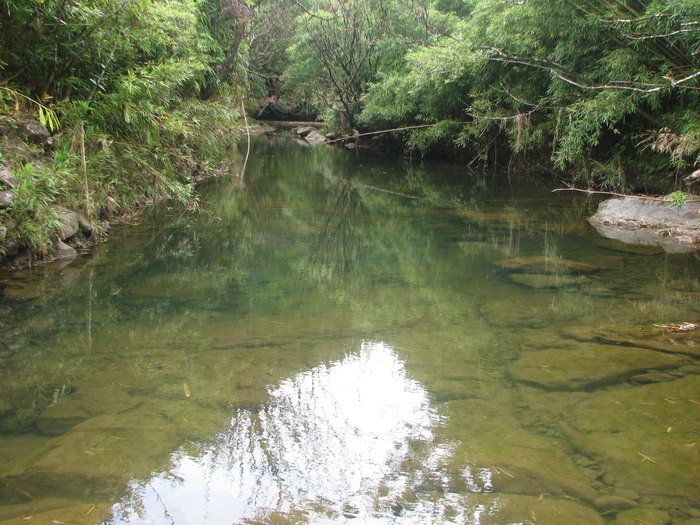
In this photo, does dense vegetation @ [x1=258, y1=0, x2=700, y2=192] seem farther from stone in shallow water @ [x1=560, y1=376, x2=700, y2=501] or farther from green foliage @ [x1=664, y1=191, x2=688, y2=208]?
stone in shallow water @ [x1=560, y1=376, x2=700, y2=501]

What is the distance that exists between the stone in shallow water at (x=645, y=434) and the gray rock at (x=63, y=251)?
532 cm

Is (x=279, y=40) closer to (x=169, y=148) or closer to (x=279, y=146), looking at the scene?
(x=279, y=146)

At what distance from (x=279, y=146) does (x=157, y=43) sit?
53.4 feet

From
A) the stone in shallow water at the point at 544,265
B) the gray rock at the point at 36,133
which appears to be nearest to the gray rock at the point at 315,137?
the gray rock at the point at 36,133

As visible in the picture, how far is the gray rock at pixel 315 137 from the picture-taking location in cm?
2812

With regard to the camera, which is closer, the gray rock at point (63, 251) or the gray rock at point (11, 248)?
the gray rock at point (11, 248)

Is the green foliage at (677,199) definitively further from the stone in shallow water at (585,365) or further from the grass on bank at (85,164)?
the grass on bank at (85,164)

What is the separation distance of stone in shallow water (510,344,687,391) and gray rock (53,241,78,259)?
487 cm

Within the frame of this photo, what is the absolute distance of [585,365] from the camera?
3844 millimetres

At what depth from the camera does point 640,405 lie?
330cm

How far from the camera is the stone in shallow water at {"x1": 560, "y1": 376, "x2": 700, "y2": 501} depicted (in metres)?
2.64

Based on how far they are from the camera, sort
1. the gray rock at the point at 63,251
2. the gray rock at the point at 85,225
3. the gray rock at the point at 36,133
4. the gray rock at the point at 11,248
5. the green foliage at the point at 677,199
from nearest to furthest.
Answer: the gray rock at the point at 11,248 < the gray rock at the point at 63,251 < the gray rock at the point at 36,133 < the gray rock at the point at 85,225 < the green foliage at the point at 677,199

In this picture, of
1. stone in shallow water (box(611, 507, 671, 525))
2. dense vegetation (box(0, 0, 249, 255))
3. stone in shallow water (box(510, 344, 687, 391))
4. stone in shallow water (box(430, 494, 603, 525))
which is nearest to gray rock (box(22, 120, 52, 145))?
dense vegetation (box(0, 0, 249, 255))

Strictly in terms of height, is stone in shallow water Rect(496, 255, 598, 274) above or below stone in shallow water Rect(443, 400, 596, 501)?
above
